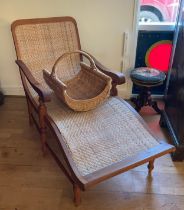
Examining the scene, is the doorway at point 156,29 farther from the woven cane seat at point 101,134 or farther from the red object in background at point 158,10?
the woven cane seat at point 101,134

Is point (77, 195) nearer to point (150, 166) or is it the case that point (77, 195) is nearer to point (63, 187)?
point (63, 187)

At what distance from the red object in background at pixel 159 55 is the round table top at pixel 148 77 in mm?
200

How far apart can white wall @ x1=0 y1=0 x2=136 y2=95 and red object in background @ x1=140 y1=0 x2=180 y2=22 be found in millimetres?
183

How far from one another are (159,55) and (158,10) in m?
0.39

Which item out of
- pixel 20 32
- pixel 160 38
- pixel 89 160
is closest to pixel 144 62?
pixel 160 38

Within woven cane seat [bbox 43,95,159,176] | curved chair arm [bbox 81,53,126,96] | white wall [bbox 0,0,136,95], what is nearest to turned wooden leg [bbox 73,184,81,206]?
woven cane seat [bbox 43,95,159,176]

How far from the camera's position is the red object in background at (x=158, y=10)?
2150mm

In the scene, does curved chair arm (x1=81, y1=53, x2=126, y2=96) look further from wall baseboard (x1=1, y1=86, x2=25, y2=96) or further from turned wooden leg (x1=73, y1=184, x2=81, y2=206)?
wall baseboard (x1=1, y1=86, x2=25, y2=96)

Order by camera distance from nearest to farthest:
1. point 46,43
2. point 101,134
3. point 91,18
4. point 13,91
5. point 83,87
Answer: point 101,134, point 83,87, point 46,43, point 91,18, point 13,91

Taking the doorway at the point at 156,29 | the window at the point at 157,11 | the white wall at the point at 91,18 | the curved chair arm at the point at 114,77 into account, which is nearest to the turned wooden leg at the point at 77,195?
the curved chair arm at the point at 114,77

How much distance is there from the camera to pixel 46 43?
77.5 inches

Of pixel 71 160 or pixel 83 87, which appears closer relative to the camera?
pixel 71 160

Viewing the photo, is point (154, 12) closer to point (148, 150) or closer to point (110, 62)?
point (110, 62)

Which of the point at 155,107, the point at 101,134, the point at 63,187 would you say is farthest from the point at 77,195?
the point at 155,107
